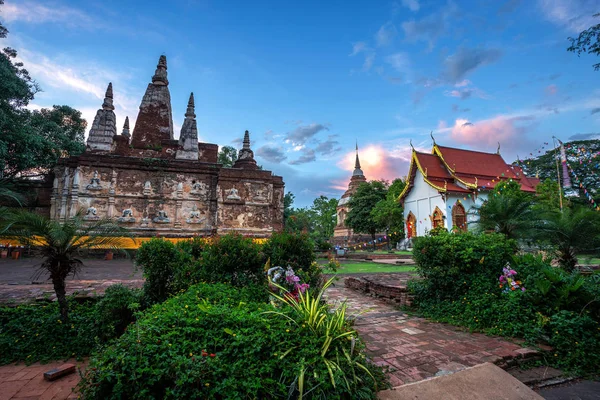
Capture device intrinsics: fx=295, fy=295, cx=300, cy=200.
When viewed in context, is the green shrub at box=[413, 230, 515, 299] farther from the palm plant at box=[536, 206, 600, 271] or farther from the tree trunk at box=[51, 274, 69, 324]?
the tree trunk at box=[51, 274, 69, 324]

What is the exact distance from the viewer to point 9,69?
1448 cm

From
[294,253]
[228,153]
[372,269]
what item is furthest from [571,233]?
[228,153]

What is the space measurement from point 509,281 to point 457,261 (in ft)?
3.05

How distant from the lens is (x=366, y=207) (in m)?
30.8

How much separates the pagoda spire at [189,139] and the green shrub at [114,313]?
15.1 m

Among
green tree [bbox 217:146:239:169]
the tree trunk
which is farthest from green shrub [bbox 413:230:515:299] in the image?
green tree [bbox 217:146:239:169]

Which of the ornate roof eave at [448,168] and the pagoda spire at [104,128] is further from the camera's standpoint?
the ornate roof eave at [448,168]

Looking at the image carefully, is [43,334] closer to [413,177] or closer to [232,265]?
[232,265]

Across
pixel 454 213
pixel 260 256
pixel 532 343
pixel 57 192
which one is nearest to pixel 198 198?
pixel 57 192

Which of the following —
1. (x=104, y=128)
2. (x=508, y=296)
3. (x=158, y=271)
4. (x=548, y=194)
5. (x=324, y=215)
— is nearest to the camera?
(x=508, y=296)

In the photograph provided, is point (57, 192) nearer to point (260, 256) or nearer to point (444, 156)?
point (260, 256)

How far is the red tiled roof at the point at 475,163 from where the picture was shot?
24519 mm

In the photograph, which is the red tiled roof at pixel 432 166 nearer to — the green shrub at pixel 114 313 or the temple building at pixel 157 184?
the temple building at pixel 157 184

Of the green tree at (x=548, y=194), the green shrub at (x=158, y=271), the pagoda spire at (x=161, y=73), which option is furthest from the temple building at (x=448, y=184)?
the green shrub at (x=158, y=271)
